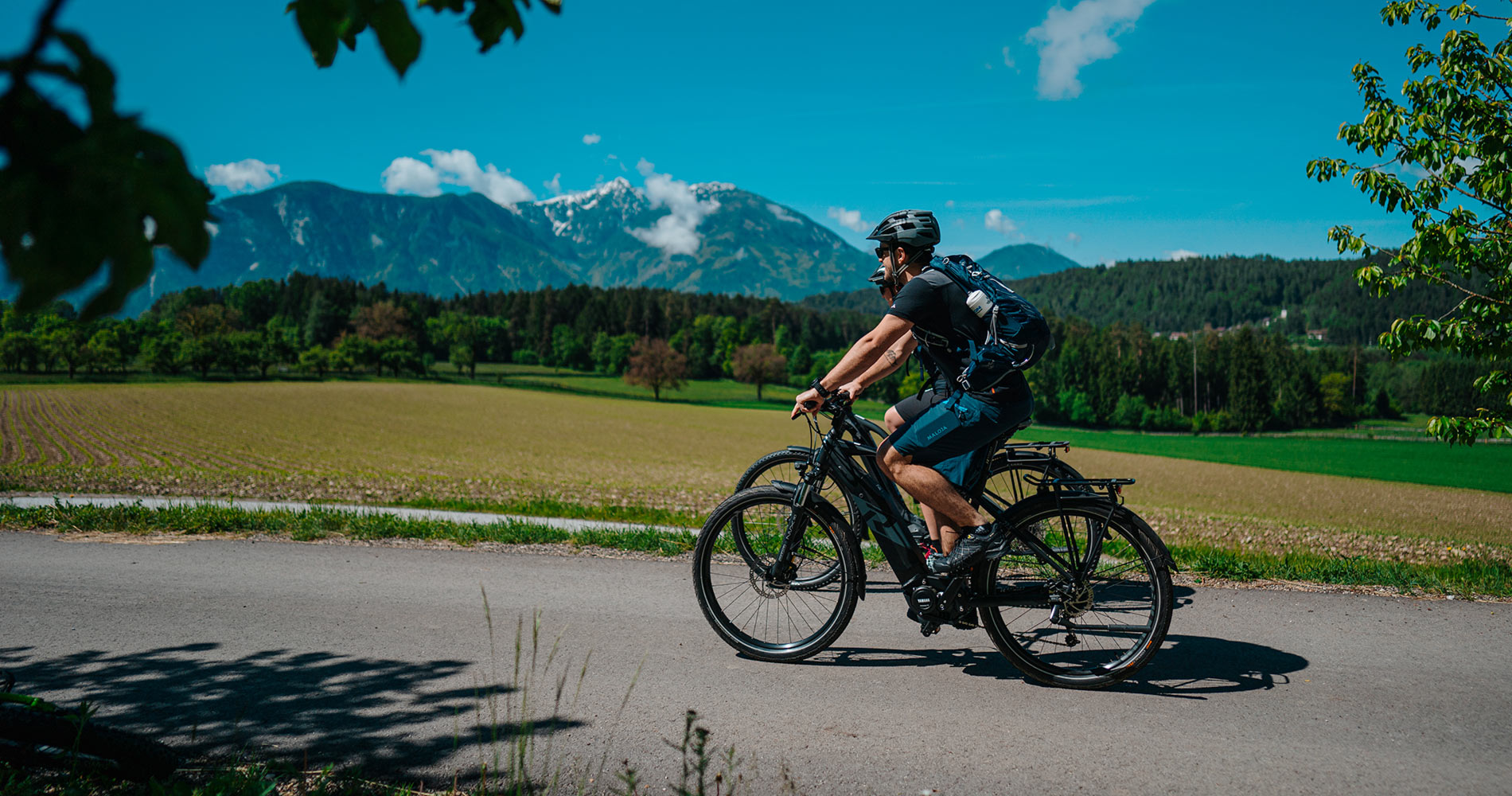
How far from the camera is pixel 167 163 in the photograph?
45.2 inches

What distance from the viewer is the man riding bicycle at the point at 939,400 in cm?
423

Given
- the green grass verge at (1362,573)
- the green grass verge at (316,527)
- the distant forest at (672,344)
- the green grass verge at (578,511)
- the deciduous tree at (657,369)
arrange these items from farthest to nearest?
the deciduous tree at (657,369) → the distant forest at (672,344) → the green grass verge at (578,511) → the green grass verge at (316,527) → the green grass verge at (1362,573)

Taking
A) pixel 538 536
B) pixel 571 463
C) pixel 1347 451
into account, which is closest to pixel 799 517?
pixel 538 536

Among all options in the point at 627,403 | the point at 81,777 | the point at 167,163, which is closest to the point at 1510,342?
the point at 167,163

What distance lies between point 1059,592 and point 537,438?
38.1 meters

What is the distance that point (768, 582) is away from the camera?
4.79m

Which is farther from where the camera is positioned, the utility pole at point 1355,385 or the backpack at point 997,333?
the utility pole at point 1355,385

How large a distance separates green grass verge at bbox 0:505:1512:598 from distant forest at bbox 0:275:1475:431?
117 inches

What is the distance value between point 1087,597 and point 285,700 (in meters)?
4.18

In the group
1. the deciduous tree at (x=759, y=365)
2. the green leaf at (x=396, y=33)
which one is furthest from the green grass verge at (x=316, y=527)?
the deciduous tree at (x=759, y=365)

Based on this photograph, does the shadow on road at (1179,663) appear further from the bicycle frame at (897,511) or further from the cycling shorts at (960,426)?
the cycling shorts at (960,426)

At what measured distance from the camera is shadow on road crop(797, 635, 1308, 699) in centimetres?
410

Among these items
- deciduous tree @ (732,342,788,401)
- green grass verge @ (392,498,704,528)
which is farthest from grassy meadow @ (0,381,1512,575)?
deciduous tree @ (732,342,788,401)

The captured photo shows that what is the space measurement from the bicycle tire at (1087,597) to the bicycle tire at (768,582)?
0.79 m
